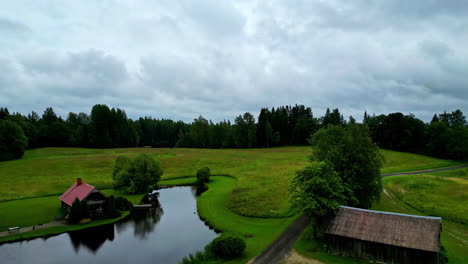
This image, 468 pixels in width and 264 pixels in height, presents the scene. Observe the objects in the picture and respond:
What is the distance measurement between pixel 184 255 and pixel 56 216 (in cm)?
2501

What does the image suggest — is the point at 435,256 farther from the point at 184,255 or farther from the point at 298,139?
the point at 298,139

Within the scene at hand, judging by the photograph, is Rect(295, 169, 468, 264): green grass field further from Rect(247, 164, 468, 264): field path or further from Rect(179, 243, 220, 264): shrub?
Rect(179, 243, 220, 264): shrub

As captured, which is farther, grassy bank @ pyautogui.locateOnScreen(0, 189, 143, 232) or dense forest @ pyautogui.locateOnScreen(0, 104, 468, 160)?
dense forest @ pyautogui.locateOnScreen(0, 104, 468, 160)

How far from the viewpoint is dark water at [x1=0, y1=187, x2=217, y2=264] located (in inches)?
1113

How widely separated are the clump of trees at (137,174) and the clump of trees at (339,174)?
3395 centimetres

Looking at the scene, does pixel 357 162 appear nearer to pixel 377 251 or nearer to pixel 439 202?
pixel 377 251

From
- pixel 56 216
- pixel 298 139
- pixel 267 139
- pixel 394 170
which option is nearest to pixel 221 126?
pixel 267 139

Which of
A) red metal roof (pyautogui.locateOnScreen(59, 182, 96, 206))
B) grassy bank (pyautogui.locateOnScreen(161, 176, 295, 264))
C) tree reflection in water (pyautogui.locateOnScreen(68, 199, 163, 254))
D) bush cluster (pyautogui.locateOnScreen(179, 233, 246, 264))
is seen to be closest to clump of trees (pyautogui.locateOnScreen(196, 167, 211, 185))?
grassy bank (pyautogui.locateOnScreen(161, 176, 295, 264))

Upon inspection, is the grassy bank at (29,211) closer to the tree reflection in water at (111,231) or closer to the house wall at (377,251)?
the tree reflection in water at (111,231)

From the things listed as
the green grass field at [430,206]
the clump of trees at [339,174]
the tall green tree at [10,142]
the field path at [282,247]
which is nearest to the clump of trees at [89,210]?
the field path at [282,247]

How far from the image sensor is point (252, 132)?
132 m

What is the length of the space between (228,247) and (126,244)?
14.1 metres

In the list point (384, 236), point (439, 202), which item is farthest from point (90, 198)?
point (439, 202)

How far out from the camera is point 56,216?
133ft
